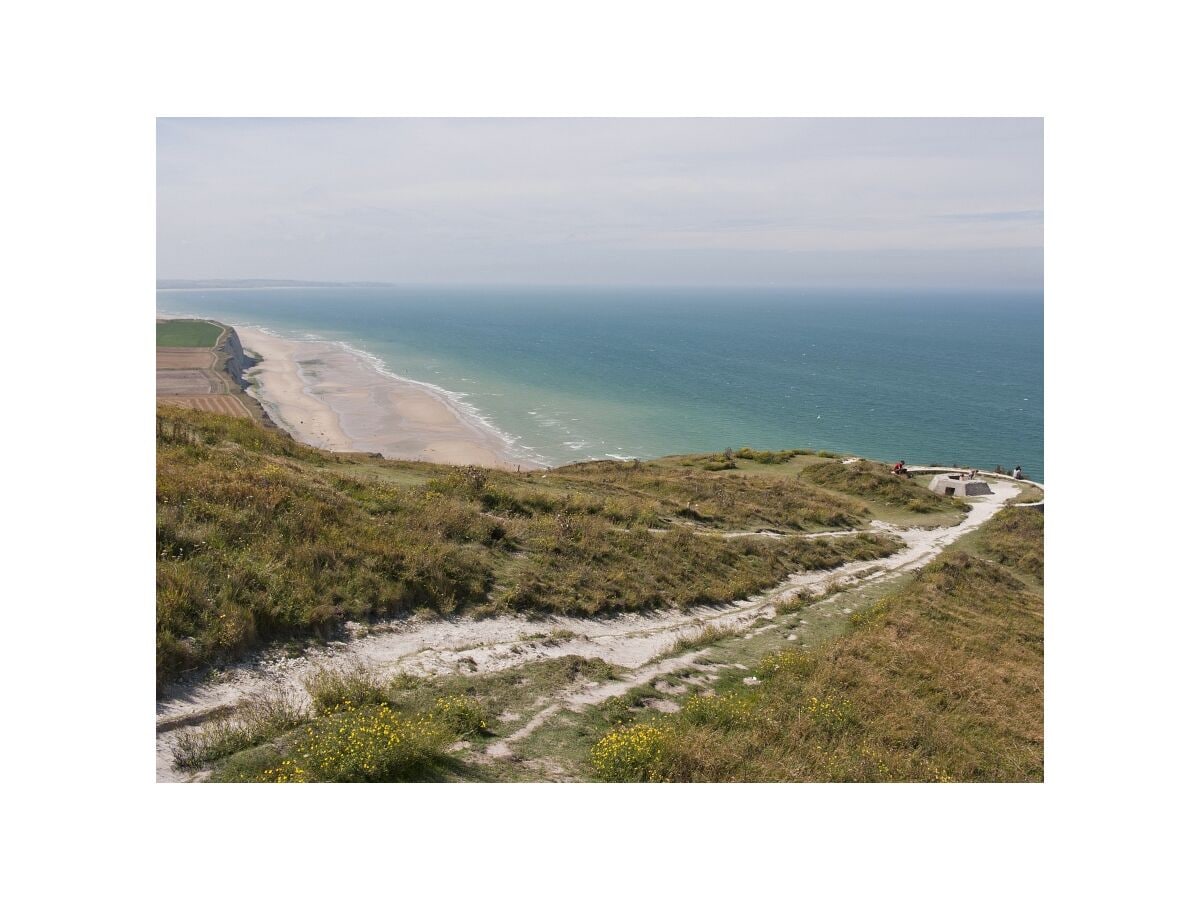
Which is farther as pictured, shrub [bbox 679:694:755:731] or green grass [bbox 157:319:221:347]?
green grass [bbox 157:319:221:347]

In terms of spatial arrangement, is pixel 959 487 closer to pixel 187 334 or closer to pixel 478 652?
pixel 478 652

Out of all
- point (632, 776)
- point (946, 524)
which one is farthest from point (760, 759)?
point (946, 524)

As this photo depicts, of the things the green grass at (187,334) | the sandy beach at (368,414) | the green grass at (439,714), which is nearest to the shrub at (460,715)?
the green grass at (439,714)

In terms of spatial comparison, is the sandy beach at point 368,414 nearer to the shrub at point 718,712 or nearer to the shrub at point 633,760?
the shrub at point 718,712

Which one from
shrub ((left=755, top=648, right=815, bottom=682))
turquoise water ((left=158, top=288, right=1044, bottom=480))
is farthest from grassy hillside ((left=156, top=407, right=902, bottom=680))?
turquoise water ((left=158, top=288, right=1044, bottom=480))

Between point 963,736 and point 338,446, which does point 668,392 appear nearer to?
point 338,446

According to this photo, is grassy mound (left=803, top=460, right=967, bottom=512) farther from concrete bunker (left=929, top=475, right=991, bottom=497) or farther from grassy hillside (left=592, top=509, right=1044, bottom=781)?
grassy hillside (left=592, top=509, right=1044, bottom=781)
